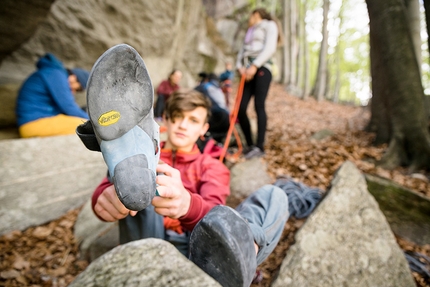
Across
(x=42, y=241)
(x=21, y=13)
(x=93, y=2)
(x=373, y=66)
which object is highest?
(x=93, y=2)

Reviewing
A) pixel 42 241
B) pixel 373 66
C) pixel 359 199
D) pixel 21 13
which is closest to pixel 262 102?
pixel 359 199

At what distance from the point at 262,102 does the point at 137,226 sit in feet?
8.15

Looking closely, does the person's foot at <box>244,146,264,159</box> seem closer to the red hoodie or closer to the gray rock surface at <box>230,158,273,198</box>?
the gray rock surface at <box>230,158,273,198</box>

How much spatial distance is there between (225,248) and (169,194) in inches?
12.8

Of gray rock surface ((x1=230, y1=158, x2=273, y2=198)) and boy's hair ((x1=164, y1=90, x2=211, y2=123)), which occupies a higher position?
boy's hair ((x1=164, y1=90, x2=211, y2=123))

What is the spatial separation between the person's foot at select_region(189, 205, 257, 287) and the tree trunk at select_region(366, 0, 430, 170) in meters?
3.13

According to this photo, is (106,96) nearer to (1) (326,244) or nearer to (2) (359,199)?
(1) (326,244)

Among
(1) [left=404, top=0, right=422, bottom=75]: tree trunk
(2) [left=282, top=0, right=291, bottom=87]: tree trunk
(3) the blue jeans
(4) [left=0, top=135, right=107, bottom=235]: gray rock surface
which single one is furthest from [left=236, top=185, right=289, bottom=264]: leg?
(2) [left=282, top=0, right=291, bottom=87]: tree trunk

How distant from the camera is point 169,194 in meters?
0.98

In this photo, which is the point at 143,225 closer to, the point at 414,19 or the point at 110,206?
the point at 110,206

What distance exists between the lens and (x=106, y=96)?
0.80 m

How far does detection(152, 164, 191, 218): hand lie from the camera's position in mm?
954

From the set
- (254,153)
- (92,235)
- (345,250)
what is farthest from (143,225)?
(254,153)

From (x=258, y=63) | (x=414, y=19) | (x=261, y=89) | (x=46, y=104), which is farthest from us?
(x=414, y=19)
